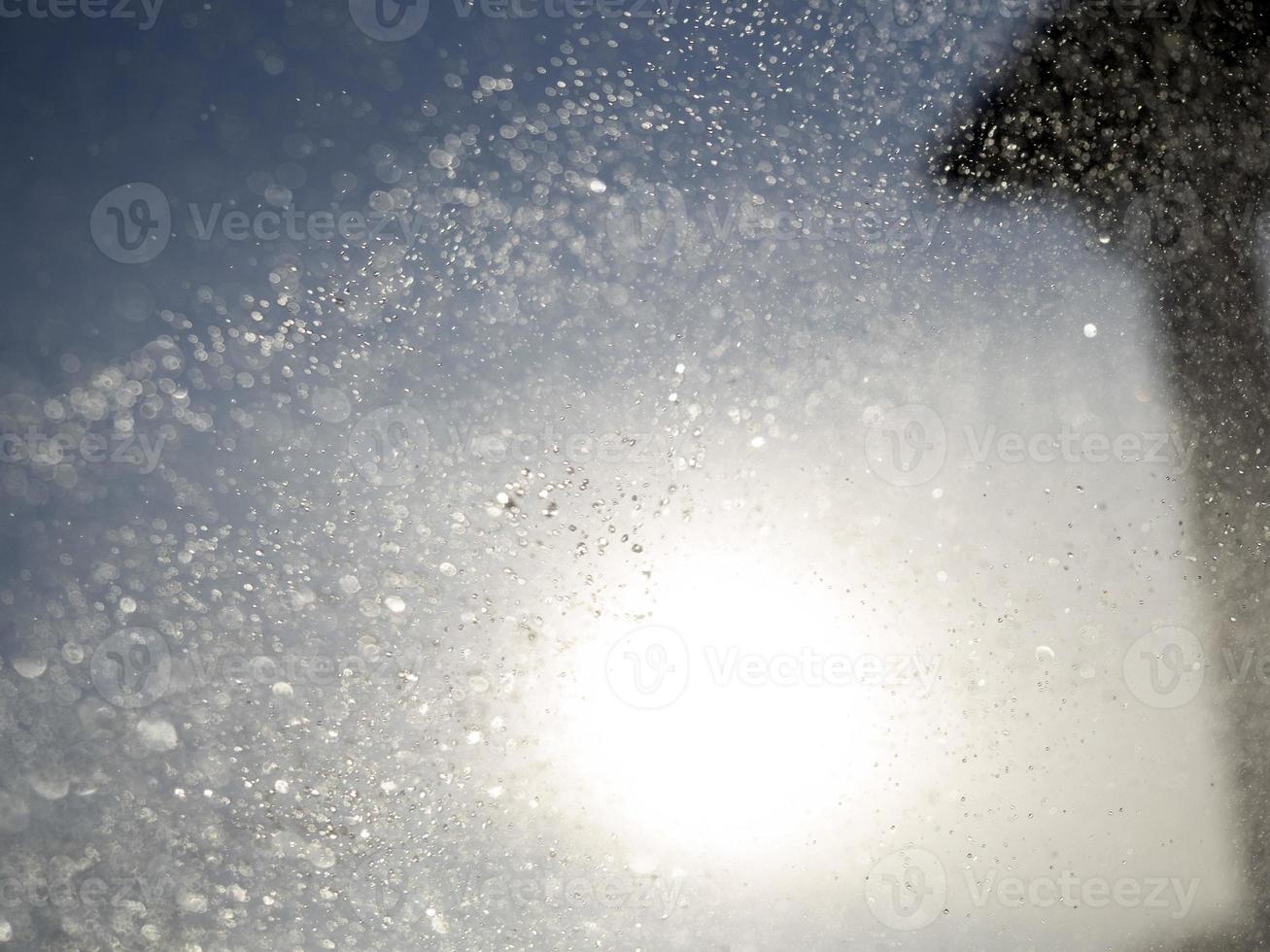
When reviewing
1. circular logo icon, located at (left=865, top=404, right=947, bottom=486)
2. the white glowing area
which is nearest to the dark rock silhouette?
circular logo icon, located at (left=865, top=404, right=947, bottom=486)

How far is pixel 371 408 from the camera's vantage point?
18.6 inches

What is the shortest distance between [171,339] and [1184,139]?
621 millimetres

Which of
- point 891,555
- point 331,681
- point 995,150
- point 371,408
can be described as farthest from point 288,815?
point 995,150

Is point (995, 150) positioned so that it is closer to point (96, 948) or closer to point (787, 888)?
point (787, 888)

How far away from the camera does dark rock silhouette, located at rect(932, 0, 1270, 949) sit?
0.60m

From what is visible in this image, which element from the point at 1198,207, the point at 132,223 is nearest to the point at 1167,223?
the point at 1198,207

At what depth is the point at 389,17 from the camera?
486 millimetres

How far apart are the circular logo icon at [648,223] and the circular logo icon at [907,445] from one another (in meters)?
0.15

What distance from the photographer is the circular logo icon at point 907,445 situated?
549mm

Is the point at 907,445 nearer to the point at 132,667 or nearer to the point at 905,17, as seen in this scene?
the point at 905,17

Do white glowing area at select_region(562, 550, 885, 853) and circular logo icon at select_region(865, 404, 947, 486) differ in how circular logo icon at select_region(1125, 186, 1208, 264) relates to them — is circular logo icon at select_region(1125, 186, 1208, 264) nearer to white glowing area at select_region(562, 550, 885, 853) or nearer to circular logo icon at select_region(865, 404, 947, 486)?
circular logo icon at select_region(865, 404, 947, 486)

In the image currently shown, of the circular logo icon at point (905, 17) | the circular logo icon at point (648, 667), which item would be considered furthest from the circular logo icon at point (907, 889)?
the circular logo icon at point (905, 17)

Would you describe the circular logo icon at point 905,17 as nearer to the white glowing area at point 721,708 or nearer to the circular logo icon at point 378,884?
the white glowing area at point 721,708

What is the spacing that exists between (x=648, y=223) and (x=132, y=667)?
12.8 inches
